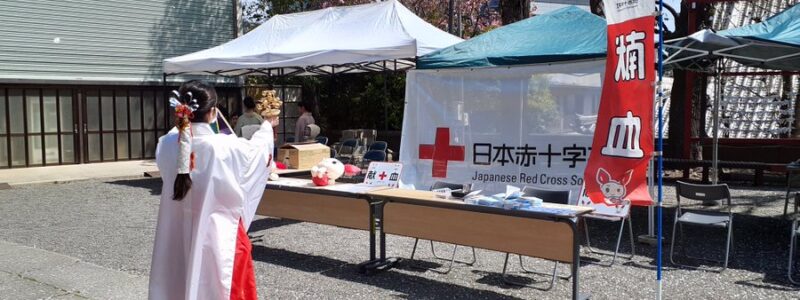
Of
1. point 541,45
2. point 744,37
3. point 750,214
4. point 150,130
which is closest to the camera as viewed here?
point 744,37

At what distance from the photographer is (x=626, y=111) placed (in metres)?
4.44

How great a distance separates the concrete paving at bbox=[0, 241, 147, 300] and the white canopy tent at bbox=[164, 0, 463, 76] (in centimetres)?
491

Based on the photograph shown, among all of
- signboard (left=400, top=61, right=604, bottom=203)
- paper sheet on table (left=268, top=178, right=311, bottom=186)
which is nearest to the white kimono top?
paper sheet on table (left=268, top=178, right=311, bottom=186)

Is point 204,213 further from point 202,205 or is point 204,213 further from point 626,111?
point 626,111

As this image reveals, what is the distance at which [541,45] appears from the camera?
8.09m

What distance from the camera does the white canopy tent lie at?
980 centimetres

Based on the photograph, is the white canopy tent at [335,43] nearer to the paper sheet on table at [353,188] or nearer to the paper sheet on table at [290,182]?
the paper sheet on table at [290,182]

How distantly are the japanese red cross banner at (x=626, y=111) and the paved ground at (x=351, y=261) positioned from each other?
3.61ft

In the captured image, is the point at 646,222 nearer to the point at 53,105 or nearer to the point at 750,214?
the point at 750,214

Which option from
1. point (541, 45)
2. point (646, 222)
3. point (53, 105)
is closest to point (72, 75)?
point (53, 105)

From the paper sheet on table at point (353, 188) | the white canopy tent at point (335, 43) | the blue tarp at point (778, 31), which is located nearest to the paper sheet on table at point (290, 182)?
the paper sheet on table at point (353, 188)

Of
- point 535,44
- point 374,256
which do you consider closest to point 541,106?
point 535,44

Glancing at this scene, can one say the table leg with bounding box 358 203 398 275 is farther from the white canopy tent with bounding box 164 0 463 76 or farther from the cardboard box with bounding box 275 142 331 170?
the white canopy tent with bounding box 164 0 463 76

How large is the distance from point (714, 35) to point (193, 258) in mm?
5917
